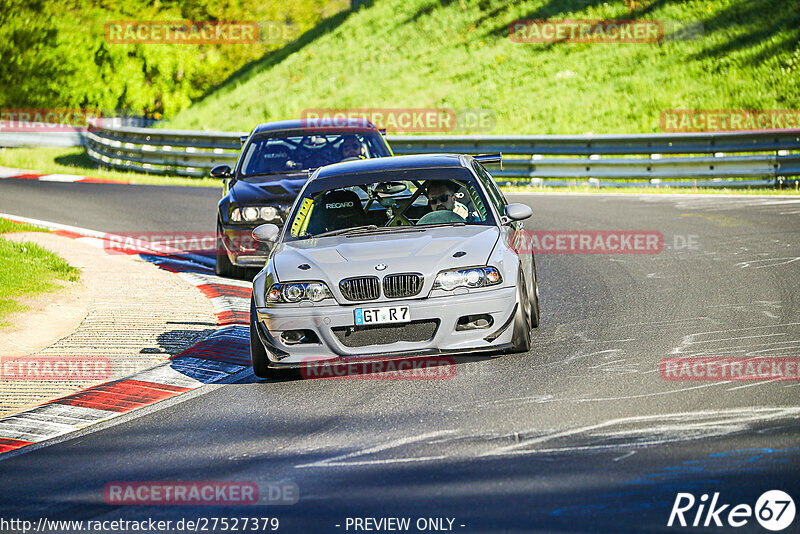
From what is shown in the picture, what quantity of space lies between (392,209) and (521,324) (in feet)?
6.85

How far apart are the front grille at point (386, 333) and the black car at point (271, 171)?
474 centimetres

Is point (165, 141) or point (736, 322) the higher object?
point (165, 141)

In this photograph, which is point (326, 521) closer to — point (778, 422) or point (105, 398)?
point (778, 422)

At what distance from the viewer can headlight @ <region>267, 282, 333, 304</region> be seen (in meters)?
7.65

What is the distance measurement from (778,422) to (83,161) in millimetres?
29224

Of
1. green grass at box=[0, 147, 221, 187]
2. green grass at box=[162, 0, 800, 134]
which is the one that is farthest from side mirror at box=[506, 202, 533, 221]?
green grass at box=[162, 0, 800, 134]

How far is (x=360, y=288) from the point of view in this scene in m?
7.59

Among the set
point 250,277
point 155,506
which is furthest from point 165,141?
point 155,506

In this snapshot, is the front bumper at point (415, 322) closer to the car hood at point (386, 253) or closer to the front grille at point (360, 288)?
the front grille at point (360, 288)

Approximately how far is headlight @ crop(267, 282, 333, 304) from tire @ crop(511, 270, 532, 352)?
133 centimetres

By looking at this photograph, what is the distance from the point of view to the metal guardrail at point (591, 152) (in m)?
19.6

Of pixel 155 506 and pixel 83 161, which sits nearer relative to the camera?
pixel 155 506

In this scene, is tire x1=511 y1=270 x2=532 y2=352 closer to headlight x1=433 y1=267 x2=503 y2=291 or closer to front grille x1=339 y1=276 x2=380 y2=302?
headlight x1=433 y1=267 x2=503 y2=291

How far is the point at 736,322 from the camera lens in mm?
8852
